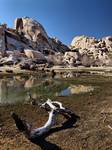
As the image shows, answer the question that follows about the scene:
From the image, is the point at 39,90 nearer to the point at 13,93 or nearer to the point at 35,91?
the point at 35,91

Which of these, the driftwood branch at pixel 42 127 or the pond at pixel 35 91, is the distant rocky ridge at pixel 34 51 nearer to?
the pond at pixel 35 91

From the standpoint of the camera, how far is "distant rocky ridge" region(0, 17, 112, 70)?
105 m

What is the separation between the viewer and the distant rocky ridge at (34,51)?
105m

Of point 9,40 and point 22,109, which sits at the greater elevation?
point 9,40

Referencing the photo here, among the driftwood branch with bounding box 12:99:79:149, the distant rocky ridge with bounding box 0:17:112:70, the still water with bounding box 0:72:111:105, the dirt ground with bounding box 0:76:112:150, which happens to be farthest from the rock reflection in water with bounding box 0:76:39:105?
the distant rocky ridge with bounding box 0:17:112:70

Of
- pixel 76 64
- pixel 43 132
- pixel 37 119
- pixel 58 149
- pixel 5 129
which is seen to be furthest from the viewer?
pixel 76 64

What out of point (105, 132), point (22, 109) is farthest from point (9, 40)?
point (105, 132)

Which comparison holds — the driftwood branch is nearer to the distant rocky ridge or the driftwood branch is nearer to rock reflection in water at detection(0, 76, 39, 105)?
rock reflection in water at detection(0, 76, 39, 105)

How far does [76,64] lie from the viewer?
120 m

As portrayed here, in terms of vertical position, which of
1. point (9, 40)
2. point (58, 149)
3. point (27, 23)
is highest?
point (27, 23)

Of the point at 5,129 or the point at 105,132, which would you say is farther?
the point at 5,129

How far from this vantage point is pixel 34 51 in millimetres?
121312

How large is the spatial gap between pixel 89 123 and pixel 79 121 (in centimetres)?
76

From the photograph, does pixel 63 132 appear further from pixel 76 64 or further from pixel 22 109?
pixel 76 64
